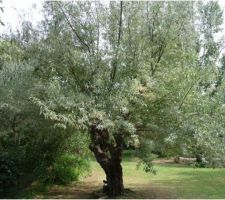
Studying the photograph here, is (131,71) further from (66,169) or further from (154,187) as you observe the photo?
(66,169)

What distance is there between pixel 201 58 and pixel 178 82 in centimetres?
171

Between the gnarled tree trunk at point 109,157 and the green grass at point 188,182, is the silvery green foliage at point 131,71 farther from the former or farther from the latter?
the green grass at point 188,182

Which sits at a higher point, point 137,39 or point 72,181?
Result: point 137,39

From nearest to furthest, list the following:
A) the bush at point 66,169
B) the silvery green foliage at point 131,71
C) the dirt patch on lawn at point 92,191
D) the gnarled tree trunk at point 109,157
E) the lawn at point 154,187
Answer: the silvery green foliage at point 131,71, the gnarled tree trunk at point 109,157, the dirt patch on lawn at point 92,191, the lawn at point 154,187, the bush at point 66,169

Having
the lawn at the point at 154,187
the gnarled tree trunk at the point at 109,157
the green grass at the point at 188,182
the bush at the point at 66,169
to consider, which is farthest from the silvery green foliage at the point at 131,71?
the bush at the point at 66,169

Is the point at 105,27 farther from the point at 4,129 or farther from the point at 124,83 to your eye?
the point at 4,129

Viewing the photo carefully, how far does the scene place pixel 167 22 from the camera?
12.2m

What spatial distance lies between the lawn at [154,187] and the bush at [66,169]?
1.13 ft

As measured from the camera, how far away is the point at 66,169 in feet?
57.8

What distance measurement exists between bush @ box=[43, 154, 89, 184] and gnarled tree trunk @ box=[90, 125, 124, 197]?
11.3 ft

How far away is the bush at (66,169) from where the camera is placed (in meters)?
16.6

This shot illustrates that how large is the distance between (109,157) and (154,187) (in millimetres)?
3105

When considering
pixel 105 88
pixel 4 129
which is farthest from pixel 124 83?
pixel 4 129

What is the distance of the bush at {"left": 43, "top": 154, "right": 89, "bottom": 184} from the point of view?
16562mm
